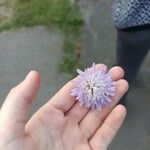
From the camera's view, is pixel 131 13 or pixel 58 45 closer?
pixel 131 13

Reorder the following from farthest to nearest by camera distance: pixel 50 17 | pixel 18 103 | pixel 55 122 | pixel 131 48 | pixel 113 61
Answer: pixel 50 17, pixel 113 61, pixel 131 48, pixel 55 122, pixel 18 103

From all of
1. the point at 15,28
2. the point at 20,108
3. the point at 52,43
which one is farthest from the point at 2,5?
the point at 20,108

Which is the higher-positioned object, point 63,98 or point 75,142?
point 63,98

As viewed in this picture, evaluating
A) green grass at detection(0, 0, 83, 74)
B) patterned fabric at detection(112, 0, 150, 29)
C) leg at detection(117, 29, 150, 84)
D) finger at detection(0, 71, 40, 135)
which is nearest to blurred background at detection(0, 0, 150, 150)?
green grass at detection(0, 0, 83, 74)

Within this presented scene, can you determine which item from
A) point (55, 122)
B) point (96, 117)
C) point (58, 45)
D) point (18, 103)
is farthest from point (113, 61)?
point (18, 103)

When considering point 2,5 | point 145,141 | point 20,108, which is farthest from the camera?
point 2,5

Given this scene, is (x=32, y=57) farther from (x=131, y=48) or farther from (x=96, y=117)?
(x=96, y=117)

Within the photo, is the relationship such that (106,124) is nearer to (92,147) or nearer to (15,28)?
(92,147)
